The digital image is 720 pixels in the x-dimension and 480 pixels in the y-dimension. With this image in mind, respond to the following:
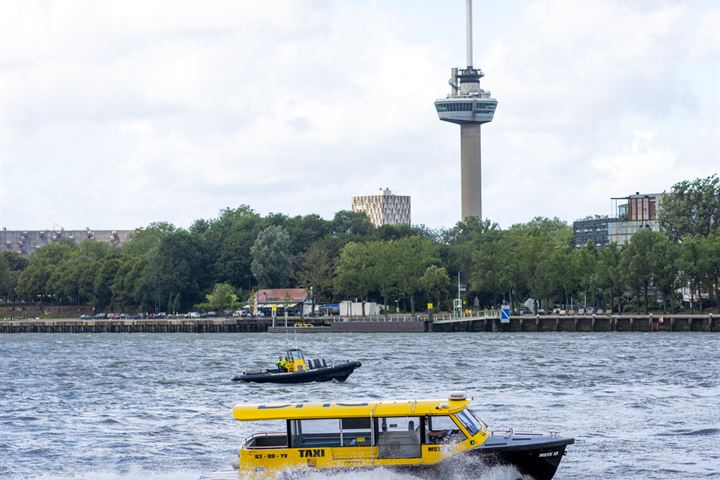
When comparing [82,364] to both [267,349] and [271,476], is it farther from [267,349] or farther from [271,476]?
[271,476]

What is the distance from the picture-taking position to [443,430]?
43406 millimetres

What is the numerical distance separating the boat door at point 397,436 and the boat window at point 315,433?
1.39 metres

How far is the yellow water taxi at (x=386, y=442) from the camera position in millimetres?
43250

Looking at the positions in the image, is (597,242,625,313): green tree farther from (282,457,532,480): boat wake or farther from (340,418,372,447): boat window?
(340,418,372,447): boat window

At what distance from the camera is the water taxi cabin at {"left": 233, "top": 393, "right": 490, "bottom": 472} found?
43.3m

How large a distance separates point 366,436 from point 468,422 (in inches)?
127

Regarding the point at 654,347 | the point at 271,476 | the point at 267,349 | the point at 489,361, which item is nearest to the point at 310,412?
the point at 271,476

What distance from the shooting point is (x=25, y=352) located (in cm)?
14812

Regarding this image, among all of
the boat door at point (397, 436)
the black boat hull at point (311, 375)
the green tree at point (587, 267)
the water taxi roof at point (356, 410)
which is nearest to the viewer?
the water taxi roof at point (356, 410)

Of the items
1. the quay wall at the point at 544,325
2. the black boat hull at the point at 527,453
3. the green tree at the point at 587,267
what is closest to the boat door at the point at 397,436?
the black boat hull at the point at 527,453

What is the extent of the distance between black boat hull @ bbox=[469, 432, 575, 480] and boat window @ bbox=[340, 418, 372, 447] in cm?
337

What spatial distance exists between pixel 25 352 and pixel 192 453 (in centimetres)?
9762

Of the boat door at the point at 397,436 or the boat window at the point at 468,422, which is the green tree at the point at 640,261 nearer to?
the boat window at the point at 468,422

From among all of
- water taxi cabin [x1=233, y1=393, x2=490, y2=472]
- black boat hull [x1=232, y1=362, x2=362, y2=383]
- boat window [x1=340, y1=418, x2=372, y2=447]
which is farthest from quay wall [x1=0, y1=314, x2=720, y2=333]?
boat window [x1=340, y1=418, x2=372, y2=447]
